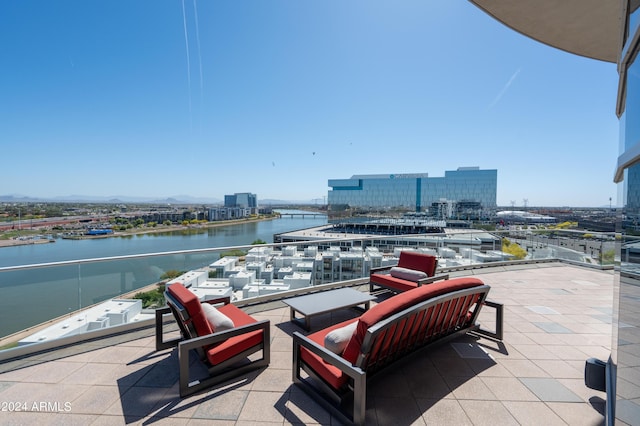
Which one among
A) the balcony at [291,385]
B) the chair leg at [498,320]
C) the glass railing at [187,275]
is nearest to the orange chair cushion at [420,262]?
the glass railing at [187,275]

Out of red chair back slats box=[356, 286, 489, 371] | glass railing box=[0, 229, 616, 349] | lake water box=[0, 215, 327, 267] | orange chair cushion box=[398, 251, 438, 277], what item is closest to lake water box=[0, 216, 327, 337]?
glass railing box=[0, 229, 616, 349]

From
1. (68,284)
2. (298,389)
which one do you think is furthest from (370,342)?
(68,284)

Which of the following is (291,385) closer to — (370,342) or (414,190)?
(370,342)

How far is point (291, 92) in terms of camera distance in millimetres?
10977

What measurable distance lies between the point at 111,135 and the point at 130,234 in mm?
18487

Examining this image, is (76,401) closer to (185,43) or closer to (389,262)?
(389,262)

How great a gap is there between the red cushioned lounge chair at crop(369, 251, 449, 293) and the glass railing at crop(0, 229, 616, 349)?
58cm

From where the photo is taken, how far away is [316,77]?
31.7ft

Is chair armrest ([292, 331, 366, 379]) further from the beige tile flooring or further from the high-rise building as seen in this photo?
the high-rise building

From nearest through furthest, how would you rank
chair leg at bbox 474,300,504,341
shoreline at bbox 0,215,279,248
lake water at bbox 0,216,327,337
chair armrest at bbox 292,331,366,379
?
chair armrest at bbox 292,331,366,379
lake water at bbox 0,216,327,337
chair leg at bbox 474,300,504,341
shoreline at bbox 0,215,279,248

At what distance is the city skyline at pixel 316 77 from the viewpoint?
19.9 feet

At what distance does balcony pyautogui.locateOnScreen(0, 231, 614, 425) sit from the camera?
192 centimetres

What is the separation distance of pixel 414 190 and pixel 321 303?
36376mm

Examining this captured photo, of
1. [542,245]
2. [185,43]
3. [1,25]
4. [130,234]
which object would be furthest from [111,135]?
[542,245]
